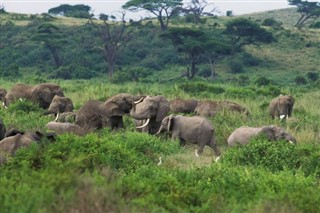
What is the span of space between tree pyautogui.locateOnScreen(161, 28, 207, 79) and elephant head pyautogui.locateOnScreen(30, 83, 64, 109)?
20.5m

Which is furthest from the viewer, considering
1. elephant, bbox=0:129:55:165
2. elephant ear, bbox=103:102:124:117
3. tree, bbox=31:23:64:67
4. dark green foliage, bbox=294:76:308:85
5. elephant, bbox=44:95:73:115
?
tree, bbox=31:23:64:67

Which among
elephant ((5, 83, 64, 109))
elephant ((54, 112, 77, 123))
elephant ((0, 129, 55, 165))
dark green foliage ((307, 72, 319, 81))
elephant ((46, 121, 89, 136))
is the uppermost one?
elephant ((0, 129, 55, 165))

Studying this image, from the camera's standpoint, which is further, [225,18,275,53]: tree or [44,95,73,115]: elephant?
[225,18,275,53]: tree

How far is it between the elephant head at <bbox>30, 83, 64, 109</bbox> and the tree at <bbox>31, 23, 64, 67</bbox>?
24.0 m

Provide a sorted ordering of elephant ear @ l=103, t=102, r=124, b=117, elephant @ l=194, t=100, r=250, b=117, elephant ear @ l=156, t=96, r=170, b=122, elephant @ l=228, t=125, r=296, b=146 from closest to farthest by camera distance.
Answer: elephant @ l=228, t=125, r=296, b=146 → elephant ear @ l=156, t=96, r=170, b=122 → elephant ear @ l=103, t=102, r=124, b=117 → elephant @ l=194, t=100, r=250, b=117

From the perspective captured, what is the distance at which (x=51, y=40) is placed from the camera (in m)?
40.3

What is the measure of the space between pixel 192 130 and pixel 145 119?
4.00ft

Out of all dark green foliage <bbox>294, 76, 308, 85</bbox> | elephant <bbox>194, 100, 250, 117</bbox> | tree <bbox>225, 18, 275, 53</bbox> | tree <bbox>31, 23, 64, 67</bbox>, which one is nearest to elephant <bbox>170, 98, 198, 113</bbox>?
elephant <bbox>194, 100, 250, 117</bbox>

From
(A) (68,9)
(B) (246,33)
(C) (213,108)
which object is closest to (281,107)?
(C) (213,108)

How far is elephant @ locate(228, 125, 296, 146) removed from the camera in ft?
33.4

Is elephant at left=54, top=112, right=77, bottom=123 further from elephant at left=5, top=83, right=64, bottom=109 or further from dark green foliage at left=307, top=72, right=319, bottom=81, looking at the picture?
dark green foliage at left=307, top=72, right=319, bottom=81

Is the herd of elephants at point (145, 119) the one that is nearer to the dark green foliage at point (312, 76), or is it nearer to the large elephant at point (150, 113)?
the large elephant at point (150, 113)

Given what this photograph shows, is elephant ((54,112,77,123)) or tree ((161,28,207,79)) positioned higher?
elephant ((54,112,77,123))

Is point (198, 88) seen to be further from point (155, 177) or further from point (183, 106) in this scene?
point (155, 177)
